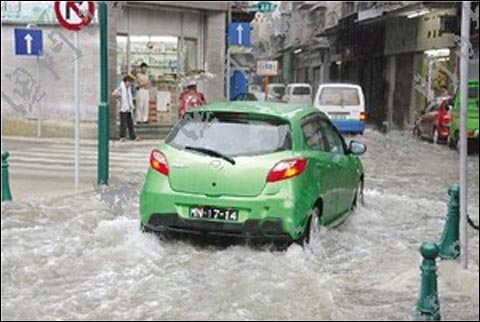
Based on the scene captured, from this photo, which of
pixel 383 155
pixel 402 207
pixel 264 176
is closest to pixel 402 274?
pixel 264 176

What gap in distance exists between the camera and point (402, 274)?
556cm

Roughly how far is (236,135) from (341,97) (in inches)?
582

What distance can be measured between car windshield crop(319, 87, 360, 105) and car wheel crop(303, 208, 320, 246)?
14404 mm

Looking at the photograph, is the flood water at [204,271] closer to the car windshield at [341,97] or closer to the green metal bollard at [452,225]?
the green metal bollard at [452,225]

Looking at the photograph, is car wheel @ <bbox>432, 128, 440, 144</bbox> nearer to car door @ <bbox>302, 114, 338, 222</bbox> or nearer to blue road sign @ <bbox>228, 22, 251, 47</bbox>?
blue road sign @ <bbox>228, 22, 251, 47</bbox>

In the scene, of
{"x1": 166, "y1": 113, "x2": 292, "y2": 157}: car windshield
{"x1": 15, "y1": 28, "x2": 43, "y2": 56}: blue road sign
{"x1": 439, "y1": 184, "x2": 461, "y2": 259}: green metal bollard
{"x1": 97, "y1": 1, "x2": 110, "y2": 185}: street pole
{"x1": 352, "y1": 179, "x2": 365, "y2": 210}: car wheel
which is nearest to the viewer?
{"x1": 439, "y1": 184, "x2": 461, "y2": 259}: green metal bollard

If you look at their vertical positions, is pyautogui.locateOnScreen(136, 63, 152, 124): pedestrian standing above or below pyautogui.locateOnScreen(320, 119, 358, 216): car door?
above

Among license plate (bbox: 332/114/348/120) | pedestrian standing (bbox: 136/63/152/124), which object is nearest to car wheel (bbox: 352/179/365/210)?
pedestrian standing (bbox: 136/63/152/124)

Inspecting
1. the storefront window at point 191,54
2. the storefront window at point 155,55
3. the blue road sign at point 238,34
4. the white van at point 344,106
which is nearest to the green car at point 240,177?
the storefront window at point 155,55

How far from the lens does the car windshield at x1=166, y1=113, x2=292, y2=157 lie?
6.11 metres

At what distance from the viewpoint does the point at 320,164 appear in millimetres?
6434

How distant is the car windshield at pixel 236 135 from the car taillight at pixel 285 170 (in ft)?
0.52

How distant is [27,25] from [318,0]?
28731 mm

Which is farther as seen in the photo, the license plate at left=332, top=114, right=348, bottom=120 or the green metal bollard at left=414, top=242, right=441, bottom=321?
the license plate at left=332, top=114, right=348, bottom=120
